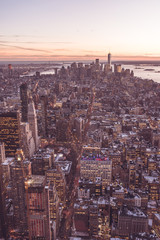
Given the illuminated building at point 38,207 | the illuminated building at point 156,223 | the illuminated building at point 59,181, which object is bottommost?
the illuminated building at point 156,223

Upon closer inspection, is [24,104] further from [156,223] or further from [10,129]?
[156,223]

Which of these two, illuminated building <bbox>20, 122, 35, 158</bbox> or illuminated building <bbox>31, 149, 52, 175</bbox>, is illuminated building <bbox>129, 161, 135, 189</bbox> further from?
illuminated building <bbox>20, 122, 35, 158</bbox>

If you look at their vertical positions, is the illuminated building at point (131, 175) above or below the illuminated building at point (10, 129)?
below

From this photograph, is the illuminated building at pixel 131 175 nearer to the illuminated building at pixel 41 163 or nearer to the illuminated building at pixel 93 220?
the illuminated building at pixel 93 220

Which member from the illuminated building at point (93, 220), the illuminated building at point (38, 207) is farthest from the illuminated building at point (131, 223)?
the illuminated building at point (38, 207)

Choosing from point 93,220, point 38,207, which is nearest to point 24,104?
point 93,220

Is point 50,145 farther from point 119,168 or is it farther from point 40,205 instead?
point 40,205
